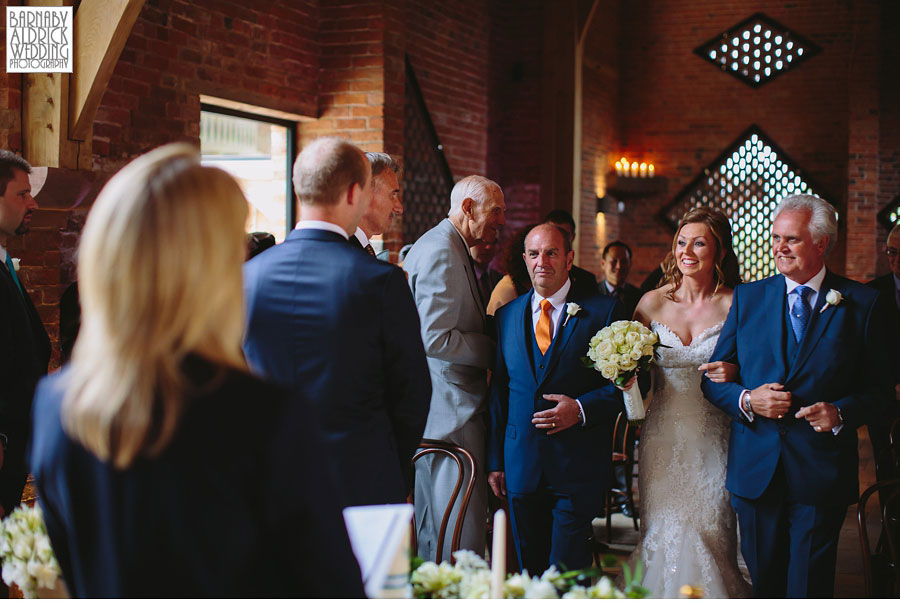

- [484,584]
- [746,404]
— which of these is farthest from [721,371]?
[484,584]

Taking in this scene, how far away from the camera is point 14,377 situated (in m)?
3.09

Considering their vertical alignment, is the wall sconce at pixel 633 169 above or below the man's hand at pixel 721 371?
above

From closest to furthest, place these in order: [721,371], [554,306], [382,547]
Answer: [382,547]
[721,371]
[554,306]

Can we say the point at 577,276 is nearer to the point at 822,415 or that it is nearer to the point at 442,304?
the point at 442,304

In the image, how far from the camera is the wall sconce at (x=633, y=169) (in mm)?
12137

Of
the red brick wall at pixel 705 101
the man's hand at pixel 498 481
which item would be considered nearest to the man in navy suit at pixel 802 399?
the man's hand at pixel 498 481

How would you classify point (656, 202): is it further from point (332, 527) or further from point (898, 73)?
point (332, 527)

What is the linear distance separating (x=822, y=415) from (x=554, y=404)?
3.06 feet

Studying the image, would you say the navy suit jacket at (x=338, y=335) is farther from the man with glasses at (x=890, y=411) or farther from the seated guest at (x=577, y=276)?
the man with glasses at (x=890, y=411)

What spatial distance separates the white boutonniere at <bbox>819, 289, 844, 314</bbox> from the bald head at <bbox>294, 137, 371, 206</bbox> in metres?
1.73

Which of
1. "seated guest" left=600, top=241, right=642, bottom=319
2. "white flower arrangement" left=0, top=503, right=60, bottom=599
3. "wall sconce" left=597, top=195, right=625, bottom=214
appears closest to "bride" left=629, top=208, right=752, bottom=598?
"white flower arrangement" left=0, top=503, right=60, bottom=599

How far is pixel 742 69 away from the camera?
12172 millimetres

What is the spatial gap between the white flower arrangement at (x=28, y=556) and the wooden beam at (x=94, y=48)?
297 cm

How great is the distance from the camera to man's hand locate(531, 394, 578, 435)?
10.5 ft
